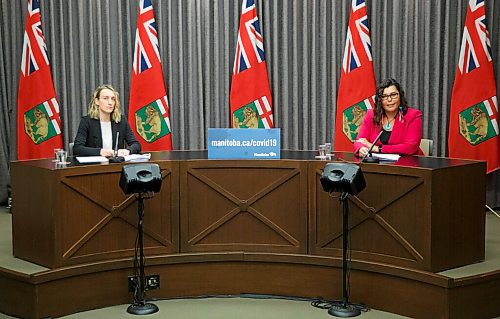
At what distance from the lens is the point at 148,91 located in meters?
6.93

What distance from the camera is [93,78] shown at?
716cm

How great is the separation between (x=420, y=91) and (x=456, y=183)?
3.13 meters

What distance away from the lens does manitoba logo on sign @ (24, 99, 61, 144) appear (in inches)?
271

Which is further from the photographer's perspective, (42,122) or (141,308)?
(42,122)

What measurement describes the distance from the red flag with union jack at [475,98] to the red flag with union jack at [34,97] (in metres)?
3.86

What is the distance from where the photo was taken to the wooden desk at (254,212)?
4.03 metres

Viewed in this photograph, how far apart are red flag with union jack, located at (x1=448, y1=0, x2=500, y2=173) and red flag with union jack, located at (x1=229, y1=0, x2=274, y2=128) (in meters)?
1.79

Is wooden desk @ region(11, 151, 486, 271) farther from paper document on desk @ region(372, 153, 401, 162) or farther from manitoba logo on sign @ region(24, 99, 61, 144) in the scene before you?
manitoba logo on sign @ region(24, 99, 61, 144)

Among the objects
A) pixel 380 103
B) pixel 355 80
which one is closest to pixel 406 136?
pixel 380 103

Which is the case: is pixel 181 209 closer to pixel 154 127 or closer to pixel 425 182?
pixel 425 182

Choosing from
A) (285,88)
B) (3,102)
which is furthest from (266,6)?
(3,102)

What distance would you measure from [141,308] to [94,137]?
1.48m

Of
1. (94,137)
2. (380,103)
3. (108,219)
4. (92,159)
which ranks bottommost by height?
(108,219)

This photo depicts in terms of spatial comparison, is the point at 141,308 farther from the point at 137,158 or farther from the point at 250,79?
the point at 250,79
